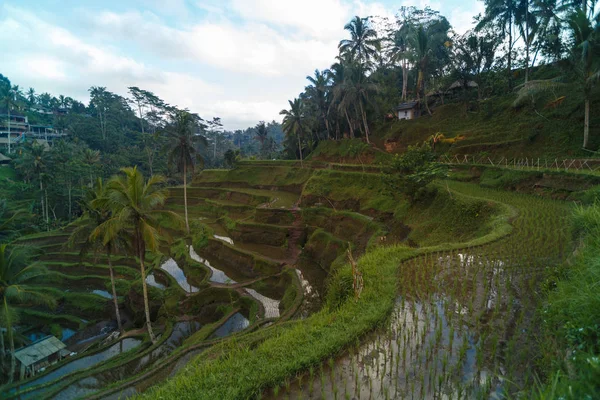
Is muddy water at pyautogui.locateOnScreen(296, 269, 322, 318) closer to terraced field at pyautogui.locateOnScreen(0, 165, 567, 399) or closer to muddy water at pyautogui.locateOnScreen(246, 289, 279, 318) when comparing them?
terraced field at pyautogui.locateOnScreen(0, 165, 567, 399)

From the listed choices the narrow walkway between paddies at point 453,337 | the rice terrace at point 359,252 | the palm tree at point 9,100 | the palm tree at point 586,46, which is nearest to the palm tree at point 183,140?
the rice terrace at point 359,252

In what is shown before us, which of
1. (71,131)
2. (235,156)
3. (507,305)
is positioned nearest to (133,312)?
(507,305)

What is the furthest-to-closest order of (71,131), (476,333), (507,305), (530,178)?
(71,131), (530,178), (507,305), (476,333)

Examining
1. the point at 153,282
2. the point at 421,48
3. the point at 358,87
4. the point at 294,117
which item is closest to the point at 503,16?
the point at 421,48

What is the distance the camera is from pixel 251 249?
2541cm

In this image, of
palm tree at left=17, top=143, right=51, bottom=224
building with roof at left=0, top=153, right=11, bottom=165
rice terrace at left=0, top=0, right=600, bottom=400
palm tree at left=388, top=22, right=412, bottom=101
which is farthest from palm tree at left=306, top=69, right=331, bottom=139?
building with roof at left=0, top=153, right=11, bottom=165

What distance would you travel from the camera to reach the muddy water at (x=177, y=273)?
68.8 feet

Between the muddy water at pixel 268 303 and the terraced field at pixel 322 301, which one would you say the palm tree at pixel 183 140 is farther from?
the muddy water at pixel 268 303

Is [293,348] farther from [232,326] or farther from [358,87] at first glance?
[358,87]

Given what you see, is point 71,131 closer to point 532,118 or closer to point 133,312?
point 133,312

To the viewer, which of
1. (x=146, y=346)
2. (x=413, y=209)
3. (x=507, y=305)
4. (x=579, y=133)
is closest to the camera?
(x=507, y=305)

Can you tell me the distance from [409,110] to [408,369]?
123ft

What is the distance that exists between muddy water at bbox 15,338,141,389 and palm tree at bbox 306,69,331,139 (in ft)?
113

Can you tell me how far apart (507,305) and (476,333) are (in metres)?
1.50
